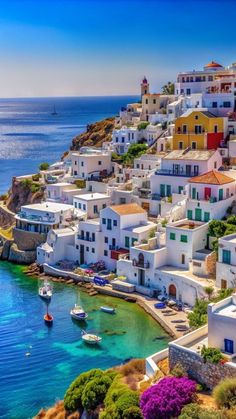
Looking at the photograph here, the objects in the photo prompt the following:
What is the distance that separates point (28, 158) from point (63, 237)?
80.2 metres

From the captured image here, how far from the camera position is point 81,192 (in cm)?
5853

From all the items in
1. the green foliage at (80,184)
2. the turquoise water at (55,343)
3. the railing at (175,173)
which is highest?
the railing at (175,173)

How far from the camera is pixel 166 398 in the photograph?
71.4 feet

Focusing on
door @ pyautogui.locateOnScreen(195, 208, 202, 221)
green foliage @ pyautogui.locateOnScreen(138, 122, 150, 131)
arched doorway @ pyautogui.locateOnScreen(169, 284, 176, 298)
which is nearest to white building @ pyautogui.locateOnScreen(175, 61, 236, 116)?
green foliage @ pyautogui.locateOnScreen(138, 122, 150, 131)

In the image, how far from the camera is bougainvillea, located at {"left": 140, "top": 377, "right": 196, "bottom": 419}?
847 inches

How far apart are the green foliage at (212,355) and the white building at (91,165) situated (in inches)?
1502

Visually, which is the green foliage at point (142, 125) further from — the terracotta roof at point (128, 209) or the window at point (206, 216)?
the window at point (206, 216)

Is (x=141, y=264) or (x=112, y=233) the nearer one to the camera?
(x=141, y=264)

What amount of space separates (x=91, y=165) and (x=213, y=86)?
52.4ft

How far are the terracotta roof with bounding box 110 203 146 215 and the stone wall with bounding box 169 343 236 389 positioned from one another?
22640mm

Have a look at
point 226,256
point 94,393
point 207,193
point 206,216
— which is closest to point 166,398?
point 94,393

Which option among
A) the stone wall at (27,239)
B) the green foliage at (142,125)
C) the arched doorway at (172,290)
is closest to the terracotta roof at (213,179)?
the arched doorway at (172,290)

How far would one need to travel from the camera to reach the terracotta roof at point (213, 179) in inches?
1773

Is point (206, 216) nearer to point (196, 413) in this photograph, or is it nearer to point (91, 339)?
point (91, 339)
